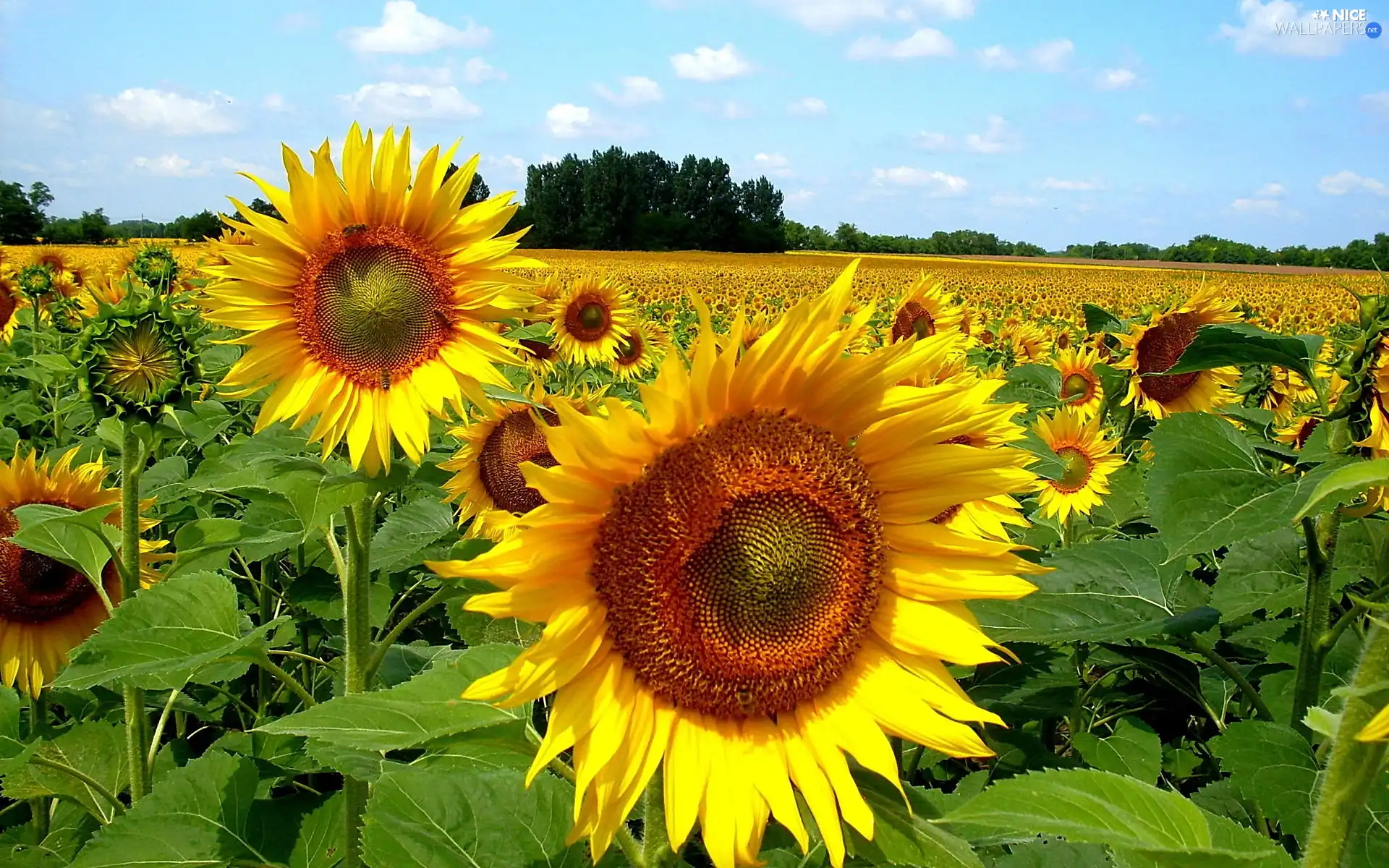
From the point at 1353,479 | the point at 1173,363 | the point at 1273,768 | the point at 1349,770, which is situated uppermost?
the point at 1353,479

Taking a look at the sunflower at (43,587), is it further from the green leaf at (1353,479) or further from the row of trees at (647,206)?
the row of trees at (647,206)

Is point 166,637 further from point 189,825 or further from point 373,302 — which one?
point 373,302

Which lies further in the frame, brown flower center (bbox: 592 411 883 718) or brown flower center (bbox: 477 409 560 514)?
brown flower center (bbox: 477 409 560 514)

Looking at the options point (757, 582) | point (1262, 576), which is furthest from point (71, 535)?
point (1262, 576)

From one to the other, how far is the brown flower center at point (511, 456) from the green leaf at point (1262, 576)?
2.30 m

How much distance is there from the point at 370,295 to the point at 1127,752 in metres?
2.39

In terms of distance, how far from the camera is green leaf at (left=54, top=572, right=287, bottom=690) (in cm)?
192

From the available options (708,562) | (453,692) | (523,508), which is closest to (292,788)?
(523,508)

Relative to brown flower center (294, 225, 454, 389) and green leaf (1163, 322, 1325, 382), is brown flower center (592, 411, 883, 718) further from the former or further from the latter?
brown flower center (294, 225, 454, 389)

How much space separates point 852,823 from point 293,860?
1.59 metres

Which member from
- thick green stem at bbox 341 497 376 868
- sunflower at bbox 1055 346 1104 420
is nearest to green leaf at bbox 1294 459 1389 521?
thick green stem at bbox 341 497 376 868

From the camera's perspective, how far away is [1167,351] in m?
4.43

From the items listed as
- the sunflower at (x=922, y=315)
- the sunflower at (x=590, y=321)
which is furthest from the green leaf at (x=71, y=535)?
the sunflower at (x=590, y=321)

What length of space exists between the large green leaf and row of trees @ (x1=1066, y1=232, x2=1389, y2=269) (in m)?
70.1
